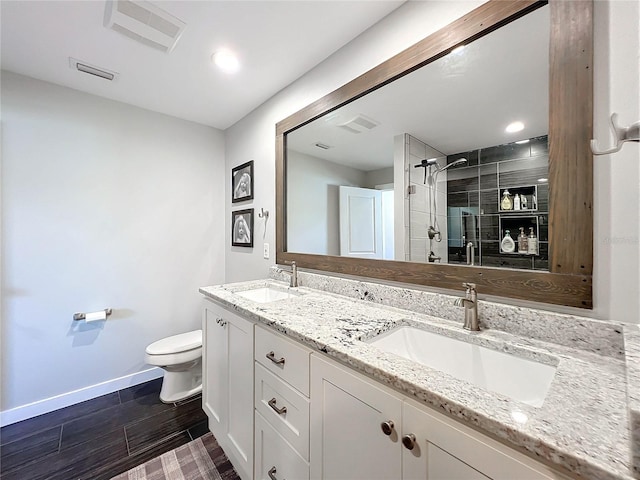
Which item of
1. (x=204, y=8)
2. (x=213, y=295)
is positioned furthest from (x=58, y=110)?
(x=213, y=295)

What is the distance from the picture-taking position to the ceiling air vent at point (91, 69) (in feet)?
5.64

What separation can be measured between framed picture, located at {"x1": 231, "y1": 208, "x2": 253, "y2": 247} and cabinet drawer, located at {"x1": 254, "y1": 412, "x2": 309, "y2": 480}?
1.55m

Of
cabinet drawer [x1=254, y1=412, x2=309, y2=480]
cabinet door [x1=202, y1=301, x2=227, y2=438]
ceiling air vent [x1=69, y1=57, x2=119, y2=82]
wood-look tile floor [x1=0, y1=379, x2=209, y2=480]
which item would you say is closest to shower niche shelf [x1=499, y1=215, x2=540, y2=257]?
cabinet drawer [x1=254, y1=412, x2=309, y2=480]

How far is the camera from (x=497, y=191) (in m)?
1.02

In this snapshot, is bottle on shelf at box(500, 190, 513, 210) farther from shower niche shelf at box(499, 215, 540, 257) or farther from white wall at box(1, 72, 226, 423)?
white wall at box(1, 72, 226, 423)

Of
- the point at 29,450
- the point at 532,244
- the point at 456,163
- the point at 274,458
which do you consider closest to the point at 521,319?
the point at 532,244

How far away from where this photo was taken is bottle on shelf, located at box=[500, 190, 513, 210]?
98 centimetres

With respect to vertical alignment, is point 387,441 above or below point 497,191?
below

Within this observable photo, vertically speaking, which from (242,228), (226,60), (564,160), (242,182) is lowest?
(242,228)

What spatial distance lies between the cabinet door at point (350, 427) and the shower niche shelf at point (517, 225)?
726mm

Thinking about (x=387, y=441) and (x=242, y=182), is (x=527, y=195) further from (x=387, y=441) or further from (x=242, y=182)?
(x=242, y=182)

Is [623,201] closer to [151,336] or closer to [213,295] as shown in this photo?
[213,295]

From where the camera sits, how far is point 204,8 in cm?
132

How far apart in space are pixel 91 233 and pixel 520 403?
9.13 ft
